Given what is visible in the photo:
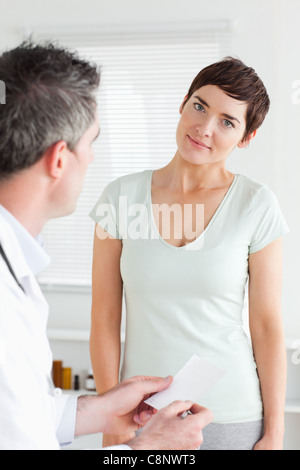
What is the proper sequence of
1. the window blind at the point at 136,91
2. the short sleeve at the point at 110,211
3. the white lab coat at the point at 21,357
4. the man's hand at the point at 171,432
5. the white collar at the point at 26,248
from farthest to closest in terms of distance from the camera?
1. the window blind at the point at 136,91
2. the short sleeve at the point at 110,211
3. the man's hand at the point at 171,432
4. the white collar at the point at 26,248
5. the white lab coat at the point at 21,357

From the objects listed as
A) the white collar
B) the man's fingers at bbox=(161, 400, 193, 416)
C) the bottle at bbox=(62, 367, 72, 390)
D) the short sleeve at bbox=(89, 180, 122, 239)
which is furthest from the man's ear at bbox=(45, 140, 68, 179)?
the bottle at bbox=(62, 367, 72, 390)

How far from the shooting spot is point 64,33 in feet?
10.4

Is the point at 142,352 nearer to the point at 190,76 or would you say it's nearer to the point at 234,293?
the point at 234,293

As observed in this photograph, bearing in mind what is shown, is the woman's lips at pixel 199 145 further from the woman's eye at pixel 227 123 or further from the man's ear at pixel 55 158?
the man's ear at pixel 55 158

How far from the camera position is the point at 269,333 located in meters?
1.55

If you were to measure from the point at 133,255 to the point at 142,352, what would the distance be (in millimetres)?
252

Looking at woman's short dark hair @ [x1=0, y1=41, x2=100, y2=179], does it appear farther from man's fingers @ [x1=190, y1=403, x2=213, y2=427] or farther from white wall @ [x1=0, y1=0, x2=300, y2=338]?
white wall @ [x1=0, y1=0, x2=300, y2=338]

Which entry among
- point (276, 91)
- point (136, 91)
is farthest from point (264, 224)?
point (136, 91)

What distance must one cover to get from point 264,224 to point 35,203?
2.37ft

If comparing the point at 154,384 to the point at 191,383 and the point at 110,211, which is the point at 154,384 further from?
the point at 110,211

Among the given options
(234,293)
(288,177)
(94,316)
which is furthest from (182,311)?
(288,177)

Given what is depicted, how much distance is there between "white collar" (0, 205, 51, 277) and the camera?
0.96 m

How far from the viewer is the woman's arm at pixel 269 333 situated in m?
1.52

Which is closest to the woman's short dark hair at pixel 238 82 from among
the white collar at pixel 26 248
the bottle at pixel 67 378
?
the white collar at pixel 26 248
